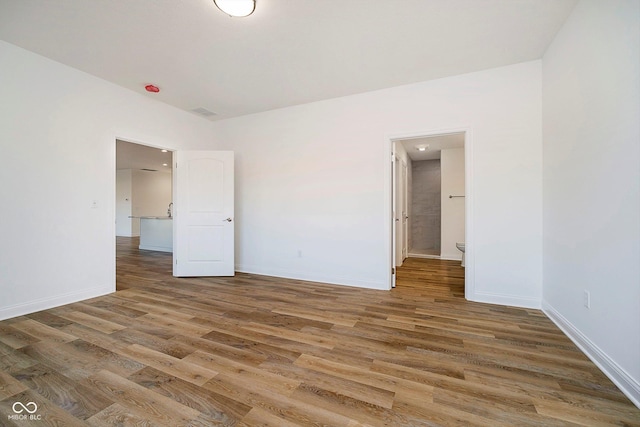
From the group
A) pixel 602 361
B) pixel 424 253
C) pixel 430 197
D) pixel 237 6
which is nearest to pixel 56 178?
pixel 237 6

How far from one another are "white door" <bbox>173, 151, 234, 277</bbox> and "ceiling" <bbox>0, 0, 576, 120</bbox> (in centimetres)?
122

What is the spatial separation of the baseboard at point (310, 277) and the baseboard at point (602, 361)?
1747 mm

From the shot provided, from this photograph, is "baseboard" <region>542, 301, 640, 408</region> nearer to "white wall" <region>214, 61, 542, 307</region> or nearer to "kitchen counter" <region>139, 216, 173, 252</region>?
"white wall" <region>214, 61, 542, 307</region>

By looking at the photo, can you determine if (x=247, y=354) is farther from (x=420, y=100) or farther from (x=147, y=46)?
(x=420, y=100)

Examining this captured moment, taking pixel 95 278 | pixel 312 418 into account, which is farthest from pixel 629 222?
pixel 95 278

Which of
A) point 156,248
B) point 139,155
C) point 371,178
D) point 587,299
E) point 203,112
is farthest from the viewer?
point 139,155

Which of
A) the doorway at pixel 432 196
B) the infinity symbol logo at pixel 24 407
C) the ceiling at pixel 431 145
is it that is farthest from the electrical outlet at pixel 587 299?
the infinity symbol logo at pixel 24 407

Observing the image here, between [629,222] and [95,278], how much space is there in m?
5.02

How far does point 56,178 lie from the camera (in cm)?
291

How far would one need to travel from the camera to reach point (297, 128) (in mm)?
4105

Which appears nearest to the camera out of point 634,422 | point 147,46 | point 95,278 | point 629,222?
point 634,422

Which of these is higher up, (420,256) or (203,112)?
→ (203,112)

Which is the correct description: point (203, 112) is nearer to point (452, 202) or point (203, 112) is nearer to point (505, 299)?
point (505, 299)

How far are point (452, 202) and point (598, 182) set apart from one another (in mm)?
4356
